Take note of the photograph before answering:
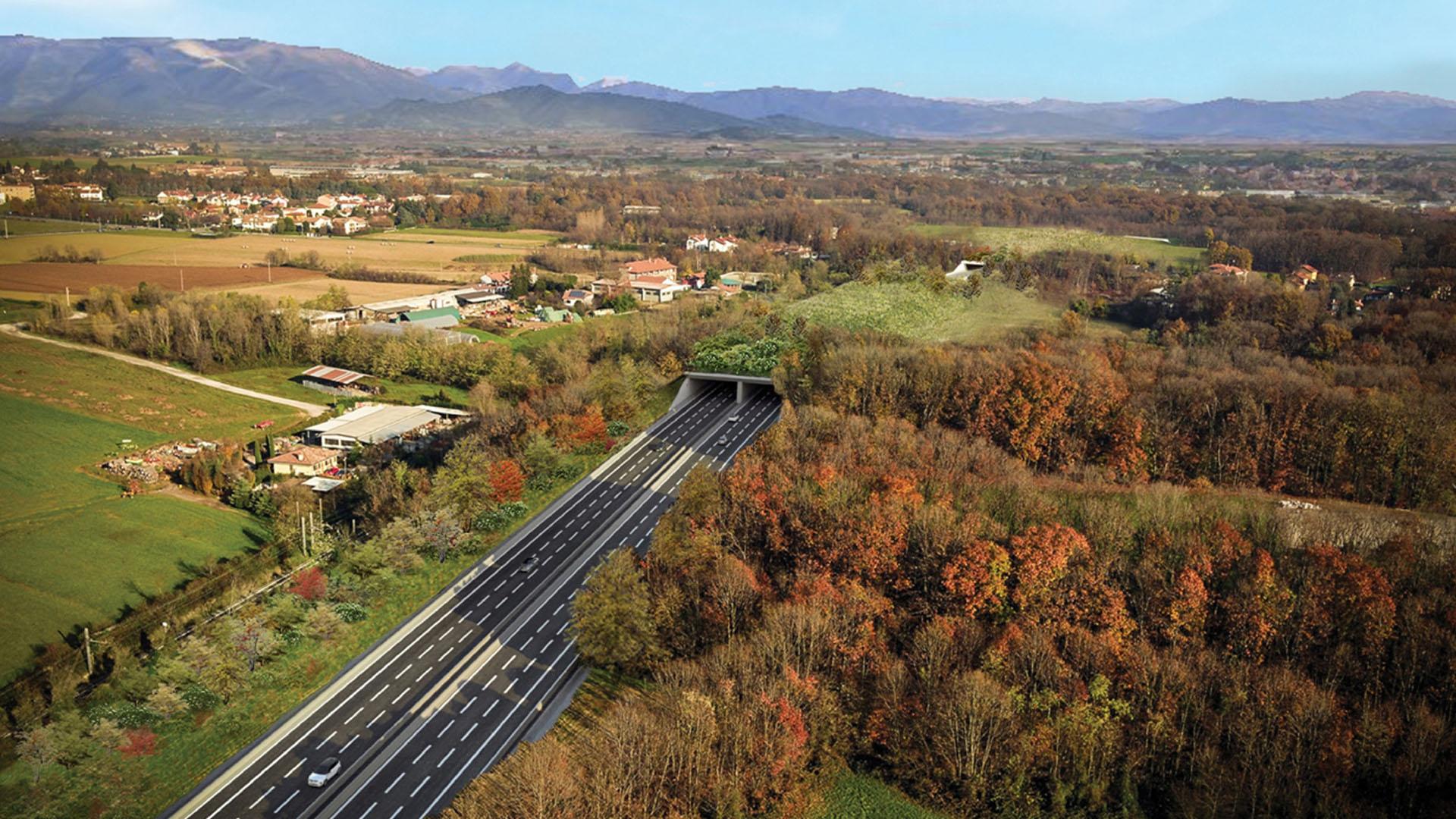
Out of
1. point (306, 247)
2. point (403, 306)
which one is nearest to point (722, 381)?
point (403, 306)

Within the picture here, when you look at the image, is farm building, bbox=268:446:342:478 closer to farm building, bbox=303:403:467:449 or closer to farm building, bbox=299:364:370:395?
farm building, bbox=303:403:467:449

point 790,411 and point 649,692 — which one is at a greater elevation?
point 790,411

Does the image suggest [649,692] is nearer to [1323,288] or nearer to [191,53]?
[1323,288]

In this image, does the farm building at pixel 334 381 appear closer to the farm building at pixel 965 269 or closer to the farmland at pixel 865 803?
the farm building at pixel 965 269

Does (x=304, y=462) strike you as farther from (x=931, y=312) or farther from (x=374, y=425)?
(x=931, y=312)

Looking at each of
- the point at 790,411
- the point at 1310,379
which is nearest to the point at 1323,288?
the point at 1310,379

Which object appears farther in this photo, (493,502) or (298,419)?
(298,419)

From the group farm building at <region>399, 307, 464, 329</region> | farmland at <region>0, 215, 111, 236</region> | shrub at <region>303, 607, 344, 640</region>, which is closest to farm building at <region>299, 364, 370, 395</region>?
farm building at <region>399, 307, 464, 329</region>
